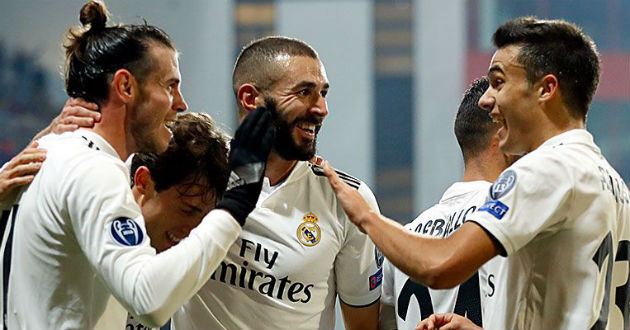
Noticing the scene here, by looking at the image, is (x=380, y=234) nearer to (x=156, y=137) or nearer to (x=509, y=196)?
(x=509, y=196)

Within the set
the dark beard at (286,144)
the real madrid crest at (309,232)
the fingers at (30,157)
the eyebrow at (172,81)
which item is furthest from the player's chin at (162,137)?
the real madrid crest at (309,232)

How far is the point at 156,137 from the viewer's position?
2.26 m

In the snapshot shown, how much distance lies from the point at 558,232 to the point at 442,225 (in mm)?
823

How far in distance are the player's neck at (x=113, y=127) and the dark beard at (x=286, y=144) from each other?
1.75 feet

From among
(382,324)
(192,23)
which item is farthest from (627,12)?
(382,324)

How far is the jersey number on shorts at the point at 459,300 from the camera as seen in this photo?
2738 millimetres

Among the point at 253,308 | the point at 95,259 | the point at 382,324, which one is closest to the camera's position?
the point at 95,259

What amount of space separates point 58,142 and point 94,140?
0.29ft

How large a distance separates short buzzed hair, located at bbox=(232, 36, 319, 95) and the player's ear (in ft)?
1.26

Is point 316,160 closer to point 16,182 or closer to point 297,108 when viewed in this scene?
point 297,108

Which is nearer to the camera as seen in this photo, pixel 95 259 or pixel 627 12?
pixel 95 259

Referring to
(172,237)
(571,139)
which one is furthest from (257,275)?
(571,139)

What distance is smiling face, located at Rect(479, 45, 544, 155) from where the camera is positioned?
2.17 m

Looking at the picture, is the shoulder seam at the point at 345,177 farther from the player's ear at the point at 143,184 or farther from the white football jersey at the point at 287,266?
the player's ear at the point at 143,184
